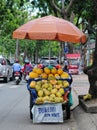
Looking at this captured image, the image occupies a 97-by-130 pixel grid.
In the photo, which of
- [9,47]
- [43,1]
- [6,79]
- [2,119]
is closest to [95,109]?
[2,119]

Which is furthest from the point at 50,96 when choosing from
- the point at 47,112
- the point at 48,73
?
the point at 48,73

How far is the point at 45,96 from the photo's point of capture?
11.9 metres

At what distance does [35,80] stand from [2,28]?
37.8 m

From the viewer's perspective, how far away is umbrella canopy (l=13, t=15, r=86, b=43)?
40.0 feet

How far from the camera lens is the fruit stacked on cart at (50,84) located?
465 inches

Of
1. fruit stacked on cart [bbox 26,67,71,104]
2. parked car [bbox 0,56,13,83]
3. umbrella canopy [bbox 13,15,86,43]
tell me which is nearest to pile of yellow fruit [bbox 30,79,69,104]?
fruit stacked on cart [bbox 26,67,71,104]

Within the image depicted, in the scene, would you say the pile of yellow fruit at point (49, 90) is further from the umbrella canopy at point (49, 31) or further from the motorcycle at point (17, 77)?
the motorcycle at point (17, 77)

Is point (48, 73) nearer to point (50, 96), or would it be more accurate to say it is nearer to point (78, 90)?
point (50, 96)

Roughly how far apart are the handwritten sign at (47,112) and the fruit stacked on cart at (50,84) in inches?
4.8

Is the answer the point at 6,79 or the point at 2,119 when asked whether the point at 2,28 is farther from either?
the point at 2,119

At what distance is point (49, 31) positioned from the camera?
12.2 meters

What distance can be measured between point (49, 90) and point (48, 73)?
0.62 metres

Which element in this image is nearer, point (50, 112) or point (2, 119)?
point (50, 112)

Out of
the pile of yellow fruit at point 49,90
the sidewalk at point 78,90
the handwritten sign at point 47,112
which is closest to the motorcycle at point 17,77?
the sidewalk at point 78,90
